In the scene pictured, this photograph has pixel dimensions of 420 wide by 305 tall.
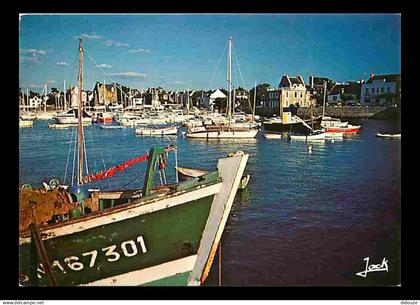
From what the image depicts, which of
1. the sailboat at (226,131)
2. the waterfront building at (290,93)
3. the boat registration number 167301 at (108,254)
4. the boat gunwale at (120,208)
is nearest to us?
the boat gunwale at (120,208)

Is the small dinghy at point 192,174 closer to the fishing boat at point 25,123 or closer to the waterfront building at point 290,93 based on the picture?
the waterfront building at point 290,93

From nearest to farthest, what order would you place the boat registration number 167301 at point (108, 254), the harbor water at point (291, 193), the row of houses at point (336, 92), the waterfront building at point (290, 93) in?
1. the boat registration number 167301 at point (108, 254)
2. the harbor water at point (291, 193)
3. the row of houses at point (336, 92)
4. the waterfront building at point (290, 93)

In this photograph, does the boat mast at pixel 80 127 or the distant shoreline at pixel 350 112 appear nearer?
the boat mast at pixel 80 127

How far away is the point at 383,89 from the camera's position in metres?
4.44

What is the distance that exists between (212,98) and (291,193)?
3.35 ft

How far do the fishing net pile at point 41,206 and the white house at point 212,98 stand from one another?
1.35m

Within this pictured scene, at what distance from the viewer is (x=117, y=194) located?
4449mm

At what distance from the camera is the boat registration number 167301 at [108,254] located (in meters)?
3.96

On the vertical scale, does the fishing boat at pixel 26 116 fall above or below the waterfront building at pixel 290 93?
below

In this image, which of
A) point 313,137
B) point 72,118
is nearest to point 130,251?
point 72,118

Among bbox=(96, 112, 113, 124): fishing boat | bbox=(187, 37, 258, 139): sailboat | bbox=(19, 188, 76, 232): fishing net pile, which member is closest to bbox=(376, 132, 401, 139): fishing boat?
bbox=(187, 37, 258, 139): sailboat

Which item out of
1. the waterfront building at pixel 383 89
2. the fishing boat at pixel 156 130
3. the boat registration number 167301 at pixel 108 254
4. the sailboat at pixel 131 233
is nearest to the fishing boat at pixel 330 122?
the waterfront building at pixel 383 89
